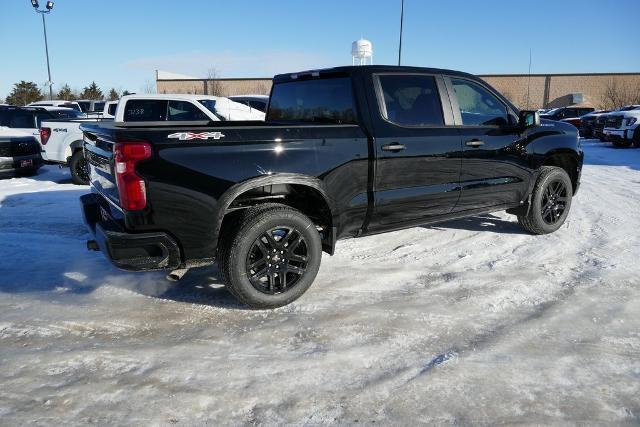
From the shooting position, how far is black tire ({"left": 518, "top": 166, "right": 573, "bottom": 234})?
562 cm

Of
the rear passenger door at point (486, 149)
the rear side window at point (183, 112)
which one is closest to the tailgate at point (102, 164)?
the rear passenger door at point (486, 149)

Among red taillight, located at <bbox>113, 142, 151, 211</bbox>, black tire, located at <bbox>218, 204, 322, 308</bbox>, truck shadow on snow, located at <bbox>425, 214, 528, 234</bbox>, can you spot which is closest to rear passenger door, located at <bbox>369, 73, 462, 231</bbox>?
black tire, located at <bbox>218, 204, 322, 308</bbox>

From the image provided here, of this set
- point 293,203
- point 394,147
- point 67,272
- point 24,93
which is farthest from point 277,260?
point 24,93

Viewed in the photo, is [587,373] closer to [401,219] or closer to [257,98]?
[401,219]

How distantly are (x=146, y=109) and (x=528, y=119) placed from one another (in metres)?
7.22

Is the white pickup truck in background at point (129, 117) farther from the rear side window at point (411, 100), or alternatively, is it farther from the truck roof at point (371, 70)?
the rear side window at point (411, 100)

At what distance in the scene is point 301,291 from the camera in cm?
392

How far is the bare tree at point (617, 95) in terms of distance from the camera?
45.8 m

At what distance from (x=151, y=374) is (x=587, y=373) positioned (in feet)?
8.20

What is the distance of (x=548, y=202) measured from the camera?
5758 millimetres

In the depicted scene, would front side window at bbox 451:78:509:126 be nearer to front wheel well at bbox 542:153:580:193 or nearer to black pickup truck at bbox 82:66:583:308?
black pickup truck at bbox 82:66:583:308

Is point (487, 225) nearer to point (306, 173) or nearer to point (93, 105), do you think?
point (306, 173)

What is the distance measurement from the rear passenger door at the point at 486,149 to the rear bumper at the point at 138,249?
2857 mm

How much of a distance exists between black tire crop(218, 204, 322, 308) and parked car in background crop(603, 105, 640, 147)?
53.0 ft
